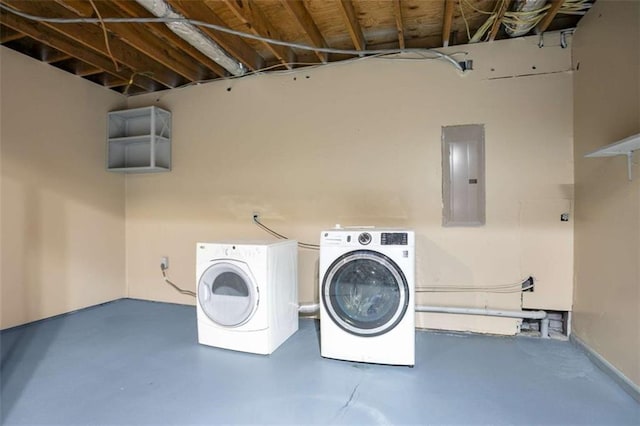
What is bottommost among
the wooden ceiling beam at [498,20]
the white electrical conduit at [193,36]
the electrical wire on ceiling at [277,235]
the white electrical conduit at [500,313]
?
the white electrical conduit at [500,313]

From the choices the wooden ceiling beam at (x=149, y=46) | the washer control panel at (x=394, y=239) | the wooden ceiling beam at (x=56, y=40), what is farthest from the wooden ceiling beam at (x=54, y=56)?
the washer control panel at (x=394, y=239)

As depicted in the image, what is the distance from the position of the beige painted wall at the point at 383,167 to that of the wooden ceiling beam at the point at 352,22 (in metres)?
0.29

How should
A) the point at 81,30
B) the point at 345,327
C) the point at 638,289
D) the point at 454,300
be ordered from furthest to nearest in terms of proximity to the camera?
1. the point at 454,300
2. the point at 81,30
3. the point at 345,327
4. the point at 638,289

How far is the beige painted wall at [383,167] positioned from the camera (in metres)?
2.55

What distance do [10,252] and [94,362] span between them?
148 cm

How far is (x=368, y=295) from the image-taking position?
87.0 inches

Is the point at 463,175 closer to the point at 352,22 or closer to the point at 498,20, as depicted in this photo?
the point at 498,20

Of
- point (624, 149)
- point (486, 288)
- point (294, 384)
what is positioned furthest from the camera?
point (486, 288)

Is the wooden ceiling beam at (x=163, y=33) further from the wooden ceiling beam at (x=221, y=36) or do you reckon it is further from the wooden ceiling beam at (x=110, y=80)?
the wooden ceiling beam at (x=110, y=80)

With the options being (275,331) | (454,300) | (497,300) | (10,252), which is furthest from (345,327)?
(10,252)

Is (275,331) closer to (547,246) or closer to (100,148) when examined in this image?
(547,246)

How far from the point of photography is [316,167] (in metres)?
3.09

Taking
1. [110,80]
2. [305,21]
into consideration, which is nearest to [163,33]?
[305,21]

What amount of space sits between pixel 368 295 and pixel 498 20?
2.29 meters
